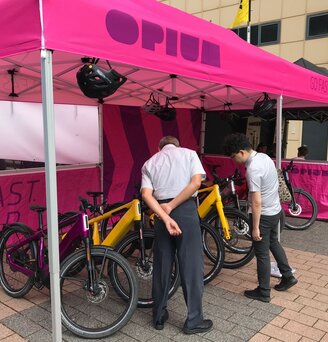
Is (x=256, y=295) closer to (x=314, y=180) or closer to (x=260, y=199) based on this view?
(x=260, y=199)

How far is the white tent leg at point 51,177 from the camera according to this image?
2.44m

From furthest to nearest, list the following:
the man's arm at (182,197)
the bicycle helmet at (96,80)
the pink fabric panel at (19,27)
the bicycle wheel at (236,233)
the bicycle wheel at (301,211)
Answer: the bicycle wheel at (301,211) → the bicycle wheel at (236,233) → the man's arm at (182,197) → the bicycle helmet at (96,80) → the pink fabric panel at (19,27)

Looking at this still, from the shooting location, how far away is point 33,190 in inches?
209

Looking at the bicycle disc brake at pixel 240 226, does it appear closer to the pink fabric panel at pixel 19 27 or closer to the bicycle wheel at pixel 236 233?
the bicycle wheel at pixel 236 233

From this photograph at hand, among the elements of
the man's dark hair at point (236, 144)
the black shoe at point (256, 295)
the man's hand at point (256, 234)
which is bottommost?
the black shoe at point (256, 295)

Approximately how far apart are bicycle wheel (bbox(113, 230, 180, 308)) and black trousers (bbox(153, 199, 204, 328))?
1.26 feet

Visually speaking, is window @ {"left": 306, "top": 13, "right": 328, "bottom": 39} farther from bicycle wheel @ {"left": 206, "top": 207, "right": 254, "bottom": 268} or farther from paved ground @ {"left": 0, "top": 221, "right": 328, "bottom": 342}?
paved ground @ {"left": 0, "top": 221, "right": 328, "bottom": 342}

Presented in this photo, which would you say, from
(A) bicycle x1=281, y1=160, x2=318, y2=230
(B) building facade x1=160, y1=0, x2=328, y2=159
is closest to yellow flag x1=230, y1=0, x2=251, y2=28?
(B) building facade x1=160, y1=0, x2=328, y2=159

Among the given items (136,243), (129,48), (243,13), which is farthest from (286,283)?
(243,13)

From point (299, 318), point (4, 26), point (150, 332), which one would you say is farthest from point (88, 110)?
point (299, 318)

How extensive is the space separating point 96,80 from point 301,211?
17.7ft

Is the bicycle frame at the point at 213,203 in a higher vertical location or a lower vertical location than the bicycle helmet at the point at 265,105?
lower

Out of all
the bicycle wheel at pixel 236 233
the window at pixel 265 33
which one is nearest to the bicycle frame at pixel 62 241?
the bicycle wheel at pixel 236 233

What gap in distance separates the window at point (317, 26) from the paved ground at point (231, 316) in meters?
13.5
